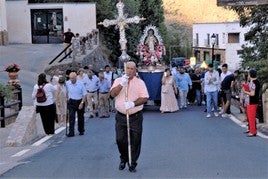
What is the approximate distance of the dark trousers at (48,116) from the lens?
15.9 m

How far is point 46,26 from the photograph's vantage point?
1876 inches

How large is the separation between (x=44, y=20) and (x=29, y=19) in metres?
1.21

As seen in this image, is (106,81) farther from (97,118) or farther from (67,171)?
(67,171)

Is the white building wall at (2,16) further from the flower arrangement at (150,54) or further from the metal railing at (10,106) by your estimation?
the metal railing at (10,106)

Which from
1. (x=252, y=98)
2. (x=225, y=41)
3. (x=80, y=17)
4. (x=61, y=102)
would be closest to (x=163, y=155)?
(x=252, y=98)

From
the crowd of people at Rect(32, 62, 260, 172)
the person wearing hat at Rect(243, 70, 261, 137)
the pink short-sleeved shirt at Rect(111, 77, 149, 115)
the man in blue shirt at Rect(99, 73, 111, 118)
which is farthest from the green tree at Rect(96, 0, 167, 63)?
the pink short-sleeved shirt at Rect(111, 77, 149, 115)

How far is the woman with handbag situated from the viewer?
2373 centimetres

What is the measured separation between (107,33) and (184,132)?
3331 centimetres

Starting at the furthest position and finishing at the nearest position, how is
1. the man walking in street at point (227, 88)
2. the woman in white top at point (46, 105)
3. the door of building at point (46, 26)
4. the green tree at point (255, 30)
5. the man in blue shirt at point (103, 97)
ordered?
1. the door of building at point (46, 26)
2. the green tree at point (255, 30)
3. the man in blue shirt at point (103, 97)
4. the man walking in street at point (227, 88)
5. the woman in white top at point (46, 105)

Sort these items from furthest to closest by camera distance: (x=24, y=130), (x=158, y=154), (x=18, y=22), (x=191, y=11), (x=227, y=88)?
(x=191, y=11), (x=18, y=22), (x=227, y=88), (x=24, y=130), (x=158, y=154)

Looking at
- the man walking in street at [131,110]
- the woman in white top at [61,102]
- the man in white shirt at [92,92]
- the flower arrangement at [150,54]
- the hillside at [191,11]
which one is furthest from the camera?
the hillside at [191,11]

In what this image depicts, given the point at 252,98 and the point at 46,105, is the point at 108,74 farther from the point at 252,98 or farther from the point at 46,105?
the point at 252,98

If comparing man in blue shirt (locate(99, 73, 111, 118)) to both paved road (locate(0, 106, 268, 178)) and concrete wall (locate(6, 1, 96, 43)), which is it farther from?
concrete wall (locate(6, 1, 96, 43))

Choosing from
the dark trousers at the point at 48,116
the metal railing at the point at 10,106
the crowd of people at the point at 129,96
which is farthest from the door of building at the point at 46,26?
the dark trousers at the point at 48,116
